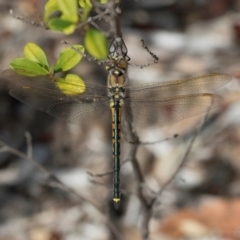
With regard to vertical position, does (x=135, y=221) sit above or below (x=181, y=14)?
below

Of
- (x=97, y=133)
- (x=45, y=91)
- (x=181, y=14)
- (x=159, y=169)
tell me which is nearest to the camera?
(x=45, y=91)

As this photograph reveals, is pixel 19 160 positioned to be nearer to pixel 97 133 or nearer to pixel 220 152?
pixel 97 133

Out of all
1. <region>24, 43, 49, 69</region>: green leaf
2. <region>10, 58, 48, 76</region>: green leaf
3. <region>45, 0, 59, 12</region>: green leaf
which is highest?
<region>45, 0, 59, 12</region>: green leaf

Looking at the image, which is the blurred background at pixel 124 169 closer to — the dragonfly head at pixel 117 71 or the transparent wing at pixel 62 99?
the transparent wing at pixel 62 99

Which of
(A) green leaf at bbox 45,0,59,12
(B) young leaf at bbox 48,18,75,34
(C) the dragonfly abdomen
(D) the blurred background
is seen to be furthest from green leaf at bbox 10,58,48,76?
(D) the blurred background

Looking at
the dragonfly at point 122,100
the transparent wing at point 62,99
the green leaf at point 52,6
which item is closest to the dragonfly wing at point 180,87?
the dragonfly at point 122,100

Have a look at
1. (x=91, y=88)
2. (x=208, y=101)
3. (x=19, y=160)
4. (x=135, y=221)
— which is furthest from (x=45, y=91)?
(x=19, y=160)

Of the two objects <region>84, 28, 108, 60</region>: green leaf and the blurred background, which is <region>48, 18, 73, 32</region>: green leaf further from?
the blurred background
